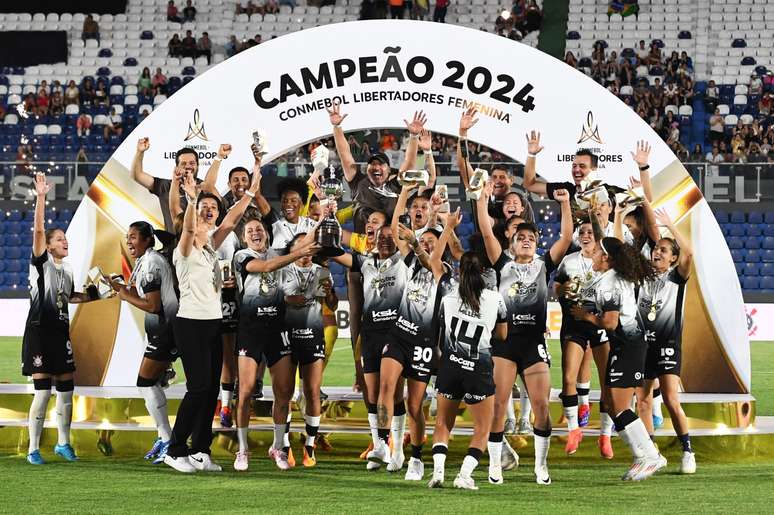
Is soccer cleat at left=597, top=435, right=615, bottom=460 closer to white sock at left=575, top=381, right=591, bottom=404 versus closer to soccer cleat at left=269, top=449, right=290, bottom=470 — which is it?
white sock at left=575, top=381, right=591, bottom=404

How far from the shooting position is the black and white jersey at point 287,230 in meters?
10.4

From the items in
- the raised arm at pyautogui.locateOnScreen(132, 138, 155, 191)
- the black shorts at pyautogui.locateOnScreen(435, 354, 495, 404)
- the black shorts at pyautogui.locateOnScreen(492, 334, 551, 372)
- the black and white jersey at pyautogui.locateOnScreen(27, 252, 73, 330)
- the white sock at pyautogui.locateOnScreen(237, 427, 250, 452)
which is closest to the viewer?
the black shorts at pyautogui.locateOnScreen(435, 354, 495, 404)

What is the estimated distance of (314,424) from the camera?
974 cm

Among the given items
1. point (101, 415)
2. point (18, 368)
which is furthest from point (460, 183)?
point (101, 415)

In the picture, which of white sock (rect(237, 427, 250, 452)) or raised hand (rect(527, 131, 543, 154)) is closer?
white sock (rect(237, 427, 250, 452))

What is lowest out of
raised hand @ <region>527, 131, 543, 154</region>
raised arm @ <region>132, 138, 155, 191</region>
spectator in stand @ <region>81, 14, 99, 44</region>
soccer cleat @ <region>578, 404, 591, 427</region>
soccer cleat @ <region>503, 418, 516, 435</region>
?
soccer cleat @ <region>503, 418, 516, 435</region>

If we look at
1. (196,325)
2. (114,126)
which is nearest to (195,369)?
(196,325)

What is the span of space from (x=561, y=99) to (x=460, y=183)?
8105 millimetres

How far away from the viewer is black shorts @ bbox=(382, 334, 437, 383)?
9.28 m

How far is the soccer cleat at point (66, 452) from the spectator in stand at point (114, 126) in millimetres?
17351

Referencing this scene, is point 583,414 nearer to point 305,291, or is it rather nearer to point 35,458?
point 305,291

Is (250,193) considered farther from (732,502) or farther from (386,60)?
(732,502)

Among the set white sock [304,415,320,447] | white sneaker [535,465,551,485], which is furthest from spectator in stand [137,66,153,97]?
white sneaker [535,465,551,485]

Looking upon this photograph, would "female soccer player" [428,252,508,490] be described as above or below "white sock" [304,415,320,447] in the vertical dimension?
above
